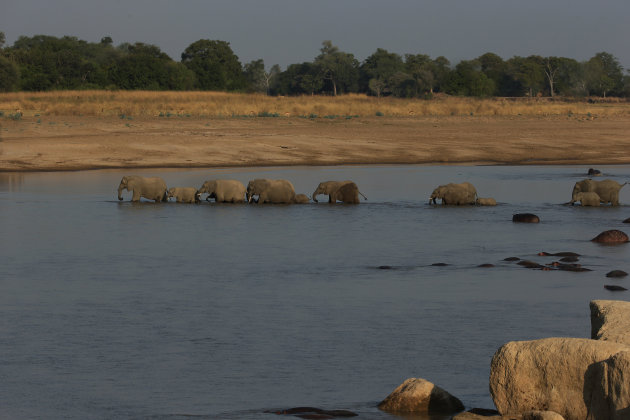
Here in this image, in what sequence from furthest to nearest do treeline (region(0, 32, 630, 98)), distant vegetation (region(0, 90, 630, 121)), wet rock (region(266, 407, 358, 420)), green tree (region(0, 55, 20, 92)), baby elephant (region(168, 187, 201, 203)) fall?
treeline (region(0, 32, 630, 98))
green tree (region(0, 55, 20, 92))
distant vegetation (region(0, 90, 630, 121))
baby elephant (region(168, 187, 201, 203))
wet rock (region(266, 407, 358, 420))

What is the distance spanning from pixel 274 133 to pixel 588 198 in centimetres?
2154

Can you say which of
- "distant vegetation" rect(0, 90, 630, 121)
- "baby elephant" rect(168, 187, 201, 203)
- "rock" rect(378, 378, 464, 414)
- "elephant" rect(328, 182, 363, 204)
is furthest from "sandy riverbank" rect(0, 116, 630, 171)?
"rock" rect(378, 378, 464, 414)

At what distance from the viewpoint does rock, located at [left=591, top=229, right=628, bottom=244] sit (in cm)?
1880

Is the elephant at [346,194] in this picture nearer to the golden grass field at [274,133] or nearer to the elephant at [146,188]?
the elephant at [146,188]

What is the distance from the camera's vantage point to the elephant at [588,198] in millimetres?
25047

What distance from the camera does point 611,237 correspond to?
18.9m

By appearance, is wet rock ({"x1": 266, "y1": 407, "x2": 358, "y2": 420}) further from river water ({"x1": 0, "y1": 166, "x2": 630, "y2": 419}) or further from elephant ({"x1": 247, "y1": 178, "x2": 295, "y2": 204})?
elephant ({"x1": 247, "y1": 178, "x2": 295, "y2": 204})

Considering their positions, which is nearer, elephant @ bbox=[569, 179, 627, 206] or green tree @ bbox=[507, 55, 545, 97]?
elephant @ bbox=[569, 179, 627, 206]

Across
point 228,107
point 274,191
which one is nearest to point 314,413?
point 274,191

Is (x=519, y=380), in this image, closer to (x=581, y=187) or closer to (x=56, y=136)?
(x=581, y=187)

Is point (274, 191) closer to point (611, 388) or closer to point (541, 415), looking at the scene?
point (541, 415)

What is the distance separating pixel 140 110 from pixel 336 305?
42.8m

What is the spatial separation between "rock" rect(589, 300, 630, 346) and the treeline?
63305 mm

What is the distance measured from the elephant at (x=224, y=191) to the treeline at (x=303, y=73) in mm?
45314
